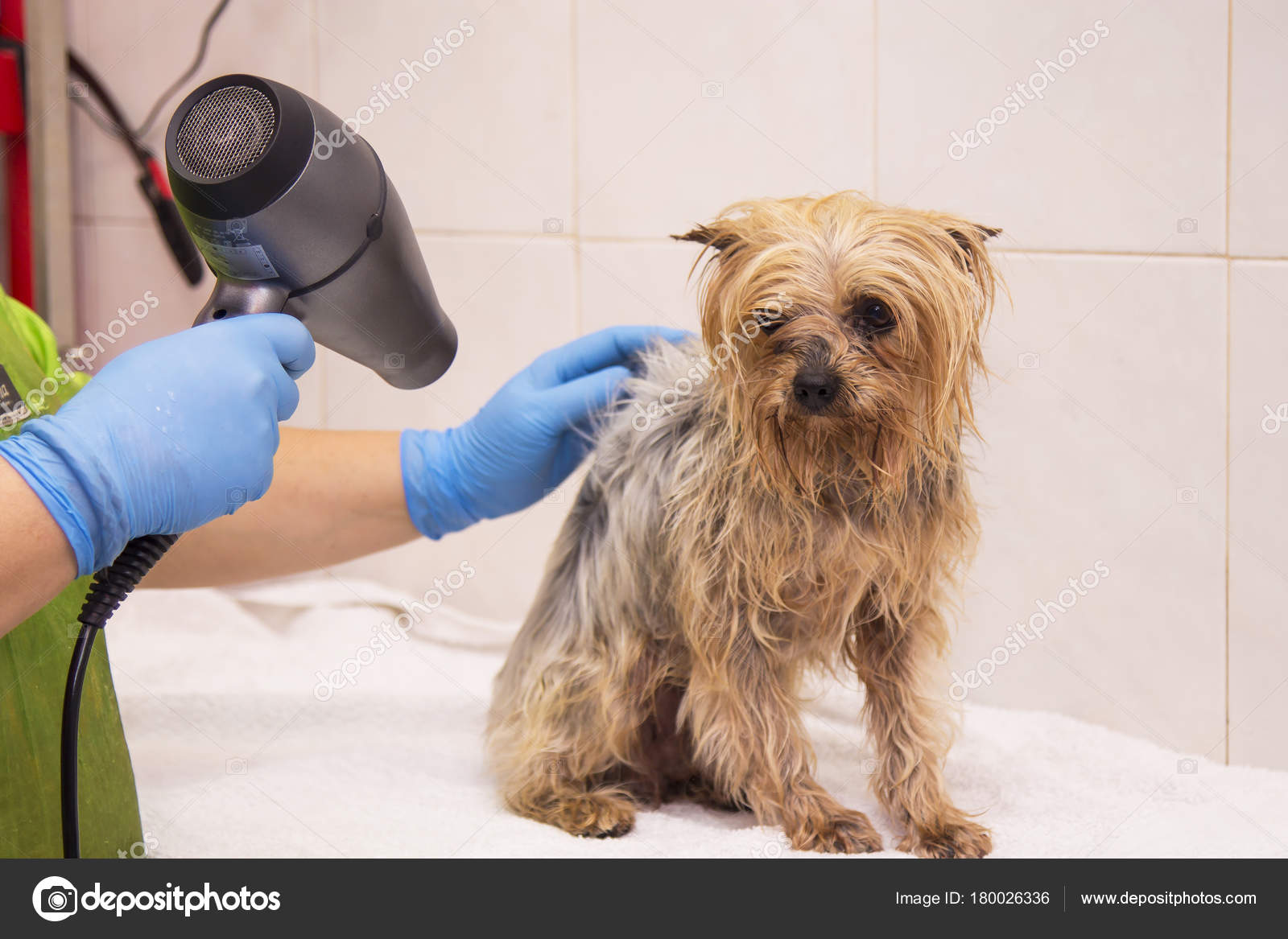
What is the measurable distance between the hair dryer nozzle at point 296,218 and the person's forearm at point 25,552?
22 centimetres

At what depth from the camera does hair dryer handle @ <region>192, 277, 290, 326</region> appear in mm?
879

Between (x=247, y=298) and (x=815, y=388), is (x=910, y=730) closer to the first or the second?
(x=815, y=388)

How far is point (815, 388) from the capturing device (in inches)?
34.1

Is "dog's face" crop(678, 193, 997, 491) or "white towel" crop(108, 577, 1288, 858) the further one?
"white towel" crop(108, 577, 1288, 858)

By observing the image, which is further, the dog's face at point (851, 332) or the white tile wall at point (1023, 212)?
the white tile wall at point (1023, 212)

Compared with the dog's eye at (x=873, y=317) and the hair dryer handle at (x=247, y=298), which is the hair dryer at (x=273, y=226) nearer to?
the hair dryer handle at (x=247, y=298)

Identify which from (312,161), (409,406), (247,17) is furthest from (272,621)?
(312,161)

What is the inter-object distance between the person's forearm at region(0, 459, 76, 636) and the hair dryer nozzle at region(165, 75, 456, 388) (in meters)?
0.22

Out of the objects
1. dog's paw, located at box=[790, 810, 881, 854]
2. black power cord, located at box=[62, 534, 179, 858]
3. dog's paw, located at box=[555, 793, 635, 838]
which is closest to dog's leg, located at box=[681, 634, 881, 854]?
dog's paw, located at box=[790, 810, 881, 854]

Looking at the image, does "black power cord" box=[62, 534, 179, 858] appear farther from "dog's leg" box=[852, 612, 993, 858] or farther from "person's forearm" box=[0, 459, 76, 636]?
"dog's leg" box=[852, 612, 993, 858]

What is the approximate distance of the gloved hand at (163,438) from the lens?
77 centimetres

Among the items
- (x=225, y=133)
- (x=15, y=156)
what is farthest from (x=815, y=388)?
(x=15, y=156)

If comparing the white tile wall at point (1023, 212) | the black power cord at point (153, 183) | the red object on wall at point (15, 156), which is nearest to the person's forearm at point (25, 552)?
the white tile wall at point (1023, 212)
